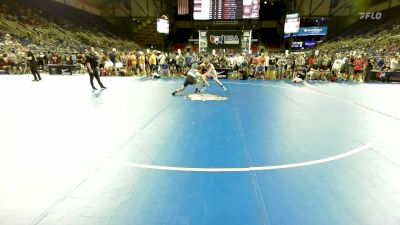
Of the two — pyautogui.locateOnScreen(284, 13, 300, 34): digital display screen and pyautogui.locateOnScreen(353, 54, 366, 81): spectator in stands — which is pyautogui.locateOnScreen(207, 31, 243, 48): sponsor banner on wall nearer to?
pyautogui.locateOnScreen(284, 13, 300, 34): digital display screen

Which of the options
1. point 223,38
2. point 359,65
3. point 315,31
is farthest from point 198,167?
point 315,31

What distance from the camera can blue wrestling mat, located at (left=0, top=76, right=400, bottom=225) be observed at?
124 inches

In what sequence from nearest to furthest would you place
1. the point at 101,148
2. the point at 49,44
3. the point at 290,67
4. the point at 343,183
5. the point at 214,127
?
the point at 343,183, the point at 101,148, the point at 214,127, the point at 290,67, the point at 49,44

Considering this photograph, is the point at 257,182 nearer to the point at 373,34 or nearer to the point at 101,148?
the point at 101,148

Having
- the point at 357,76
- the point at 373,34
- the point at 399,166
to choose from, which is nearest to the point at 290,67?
the point at 357,76

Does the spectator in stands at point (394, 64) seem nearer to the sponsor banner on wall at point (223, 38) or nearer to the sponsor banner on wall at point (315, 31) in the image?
the sponsor banner on wall at point (223, 38)

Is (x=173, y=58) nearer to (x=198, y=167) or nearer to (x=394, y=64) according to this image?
(x=394, y=64)

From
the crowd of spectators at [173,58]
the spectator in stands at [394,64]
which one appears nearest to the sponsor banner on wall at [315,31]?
the crowd of spectators at [173,58]

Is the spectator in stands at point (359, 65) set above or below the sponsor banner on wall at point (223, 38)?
below

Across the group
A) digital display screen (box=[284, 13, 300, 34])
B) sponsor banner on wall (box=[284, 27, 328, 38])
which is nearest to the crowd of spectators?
digital display screen (box=[284, 13, 300, 34])

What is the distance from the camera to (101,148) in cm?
519

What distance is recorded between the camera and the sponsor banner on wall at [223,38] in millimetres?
25938

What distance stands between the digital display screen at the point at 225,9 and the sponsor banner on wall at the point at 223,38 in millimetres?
3717

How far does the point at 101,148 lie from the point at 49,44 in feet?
88.6
